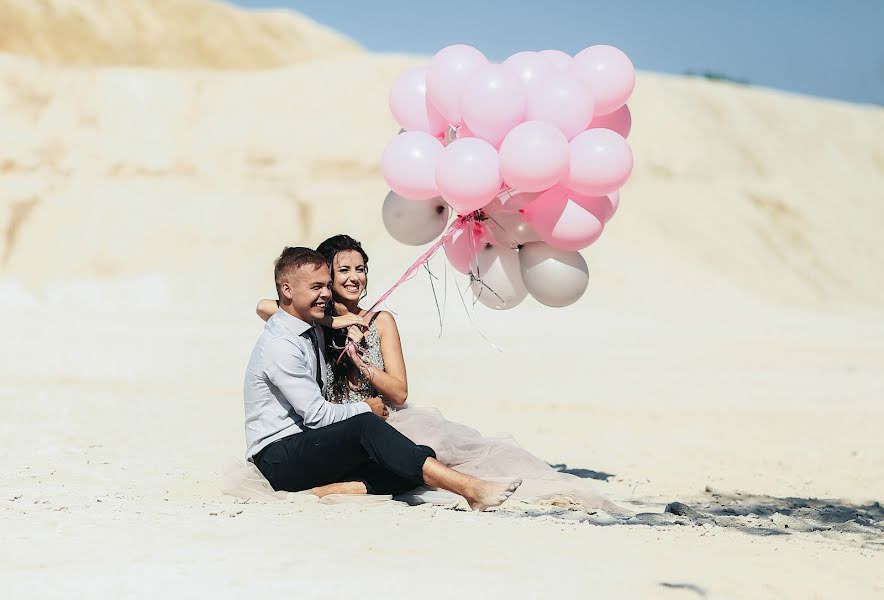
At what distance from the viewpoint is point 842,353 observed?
20562 millimetres

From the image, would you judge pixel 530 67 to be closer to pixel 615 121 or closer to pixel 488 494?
pixel 615 121

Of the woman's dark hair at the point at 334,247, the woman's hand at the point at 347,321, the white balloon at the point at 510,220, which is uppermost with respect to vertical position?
the white balloon at the point at 510,220

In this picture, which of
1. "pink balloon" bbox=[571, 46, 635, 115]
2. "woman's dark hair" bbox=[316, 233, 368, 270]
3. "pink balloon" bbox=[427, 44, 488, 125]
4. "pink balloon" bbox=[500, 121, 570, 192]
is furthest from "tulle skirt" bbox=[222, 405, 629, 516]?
"pink balloon" bbox=[571, 46, 635, 115]

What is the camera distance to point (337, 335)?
6613 mm

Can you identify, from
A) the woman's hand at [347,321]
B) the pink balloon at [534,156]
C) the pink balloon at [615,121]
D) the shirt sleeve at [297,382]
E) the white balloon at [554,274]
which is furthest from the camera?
the pink balloon at [615,121]

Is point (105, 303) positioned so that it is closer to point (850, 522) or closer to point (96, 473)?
point (96, 473)

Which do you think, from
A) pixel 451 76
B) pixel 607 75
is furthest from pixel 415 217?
pixel 607 75

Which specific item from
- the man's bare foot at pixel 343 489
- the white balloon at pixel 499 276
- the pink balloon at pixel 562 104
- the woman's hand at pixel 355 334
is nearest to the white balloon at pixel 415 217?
the white balloon at pixel 499 276

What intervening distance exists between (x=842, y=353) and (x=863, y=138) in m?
29.7

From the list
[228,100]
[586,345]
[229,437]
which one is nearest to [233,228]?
[228,100]

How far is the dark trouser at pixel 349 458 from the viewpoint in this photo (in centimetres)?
608

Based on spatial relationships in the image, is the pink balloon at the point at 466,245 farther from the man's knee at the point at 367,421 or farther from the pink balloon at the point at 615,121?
the man's knee at the point at 367,421

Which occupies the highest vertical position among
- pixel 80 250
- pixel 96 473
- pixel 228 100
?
pixel 228 100

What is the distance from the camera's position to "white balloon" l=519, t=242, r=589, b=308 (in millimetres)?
7082
